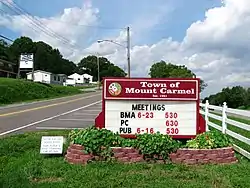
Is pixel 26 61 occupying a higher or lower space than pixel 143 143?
higher

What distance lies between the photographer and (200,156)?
8234 mm

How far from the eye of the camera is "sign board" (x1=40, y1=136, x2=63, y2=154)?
9.24 m

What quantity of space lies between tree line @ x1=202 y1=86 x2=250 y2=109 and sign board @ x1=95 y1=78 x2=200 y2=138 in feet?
144

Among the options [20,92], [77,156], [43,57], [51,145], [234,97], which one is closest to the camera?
[77,156]

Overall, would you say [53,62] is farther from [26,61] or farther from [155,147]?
[155,147]

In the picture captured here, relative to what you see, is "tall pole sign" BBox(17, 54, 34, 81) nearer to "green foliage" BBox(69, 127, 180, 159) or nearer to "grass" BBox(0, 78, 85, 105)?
"grass" BBox(0, 78, 85, 105)

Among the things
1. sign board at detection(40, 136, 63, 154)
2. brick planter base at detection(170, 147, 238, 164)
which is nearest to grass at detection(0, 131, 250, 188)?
brick planter base at detection(170, 147, 238, 164)

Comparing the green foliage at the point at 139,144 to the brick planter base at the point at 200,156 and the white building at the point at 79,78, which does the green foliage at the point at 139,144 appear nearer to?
the brick planter base at the point at 200,156

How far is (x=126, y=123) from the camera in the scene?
9.93 metres

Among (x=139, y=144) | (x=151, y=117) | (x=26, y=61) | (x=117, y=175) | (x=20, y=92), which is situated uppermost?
(x=26, y=61)

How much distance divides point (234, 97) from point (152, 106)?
47.7 m

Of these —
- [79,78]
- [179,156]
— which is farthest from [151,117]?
[79,78]

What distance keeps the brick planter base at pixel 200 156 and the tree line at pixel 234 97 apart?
4554 centimetres

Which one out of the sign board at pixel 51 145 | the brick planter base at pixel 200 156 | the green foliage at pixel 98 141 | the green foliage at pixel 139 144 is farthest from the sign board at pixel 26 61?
the brick planter base at pixel 200 156
